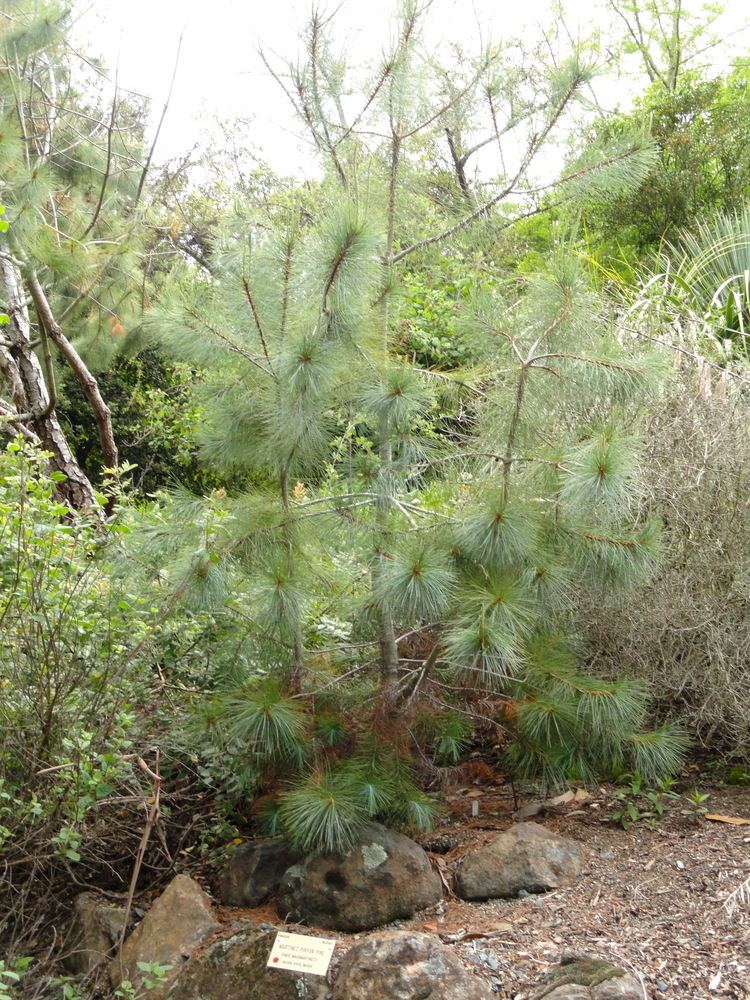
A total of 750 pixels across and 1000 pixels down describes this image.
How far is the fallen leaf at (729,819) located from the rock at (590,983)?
1.16 m

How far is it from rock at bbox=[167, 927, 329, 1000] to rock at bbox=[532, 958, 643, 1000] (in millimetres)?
624

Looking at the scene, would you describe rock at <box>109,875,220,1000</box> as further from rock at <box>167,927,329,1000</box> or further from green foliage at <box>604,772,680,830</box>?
green foliage at <box>604,772,680,830</box>

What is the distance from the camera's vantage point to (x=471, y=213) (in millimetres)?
3447

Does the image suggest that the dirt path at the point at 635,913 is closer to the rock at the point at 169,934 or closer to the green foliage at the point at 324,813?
the green foliage at the point at 324,813

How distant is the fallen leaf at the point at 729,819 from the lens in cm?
365

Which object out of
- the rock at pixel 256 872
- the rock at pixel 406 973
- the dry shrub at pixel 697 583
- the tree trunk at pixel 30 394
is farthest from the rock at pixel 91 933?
the tree trunk at pixel 30 394

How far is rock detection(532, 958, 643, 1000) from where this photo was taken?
8.36 feet

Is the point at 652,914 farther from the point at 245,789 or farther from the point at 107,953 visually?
the point at 107,953

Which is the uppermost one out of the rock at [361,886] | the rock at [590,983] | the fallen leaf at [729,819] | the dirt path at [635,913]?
the rock at [361,886]

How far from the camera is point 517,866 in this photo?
3287 mm

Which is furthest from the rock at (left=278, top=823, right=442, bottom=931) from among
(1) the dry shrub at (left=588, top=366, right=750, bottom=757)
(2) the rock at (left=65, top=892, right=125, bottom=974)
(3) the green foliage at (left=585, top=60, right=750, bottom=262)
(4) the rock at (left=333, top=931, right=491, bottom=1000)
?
(3) the green foliage at (left=585, top=60, right=750, bottom=262)

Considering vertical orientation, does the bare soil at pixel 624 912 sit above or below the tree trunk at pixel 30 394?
below

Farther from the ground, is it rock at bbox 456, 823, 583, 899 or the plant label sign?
the plant label sign

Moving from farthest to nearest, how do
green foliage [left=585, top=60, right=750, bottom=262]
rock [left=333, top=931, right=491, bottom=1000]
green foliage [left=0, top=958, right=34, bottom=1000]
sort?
1. green foliage [left=585, top=60, right=750, bottom=262]
2. green foliage [left=0, top=958, right=34, bottom=1000]
3. rock [left=333, top=931, right=491, bottom=1000]
